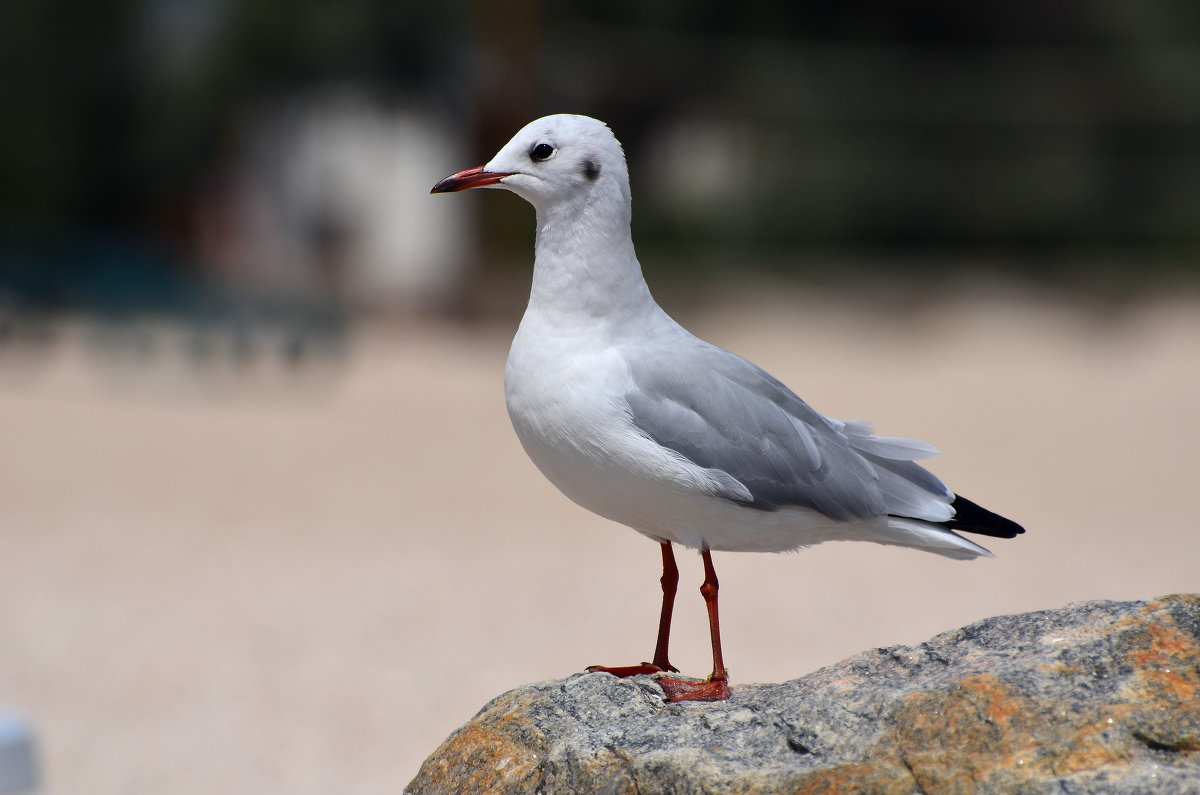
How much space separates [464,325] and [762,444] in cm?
1644

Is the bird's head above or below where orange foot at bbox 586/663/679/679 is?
above

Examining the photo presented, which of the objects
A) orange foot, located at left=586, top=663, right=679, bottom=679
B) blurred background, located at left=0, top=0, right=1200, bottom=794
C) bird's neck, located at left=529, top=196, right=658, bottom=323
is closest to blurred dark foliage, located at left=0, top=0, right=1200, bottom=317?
blurred background, located at left=0, top=0, right=1200, bottom=794

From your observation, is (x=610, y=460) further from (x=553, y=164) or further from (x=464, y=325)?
(x=464, y=325)

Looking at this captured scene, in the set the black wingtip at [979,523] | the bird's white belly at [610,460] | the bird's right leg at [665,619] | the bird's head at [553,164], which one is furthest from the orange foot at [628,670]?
the bird's head at [553,164]

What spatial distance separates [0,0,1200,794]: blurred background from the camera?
287 inches

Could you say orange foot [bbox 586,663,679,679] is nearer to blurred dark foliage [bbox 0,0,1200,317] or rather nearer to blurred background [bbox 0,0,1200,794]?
blurred background [bbox 0,0,1200,794]

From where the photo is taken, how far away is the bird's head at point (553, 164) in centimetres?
355

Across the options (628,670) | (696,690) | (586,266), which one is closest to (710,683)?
(696,690)

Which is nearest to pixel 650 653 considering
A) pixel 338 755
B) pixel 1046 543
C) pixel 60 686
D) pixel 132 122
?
pixel 338 755

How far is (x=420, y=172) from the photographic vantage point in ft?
80.6

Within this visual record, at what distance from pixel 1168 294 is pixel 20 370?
1847 cm

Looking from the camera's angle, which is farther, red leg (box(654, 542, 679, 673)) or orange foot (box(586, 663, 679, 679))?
red leg (box(654, 542, 679, 673))

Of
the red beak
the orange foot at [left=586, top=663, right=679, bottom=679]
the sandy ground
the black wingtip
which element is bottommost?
the sandy ground

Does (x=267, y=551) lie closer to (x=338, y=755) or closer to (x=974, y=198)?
(x=338, y=755)
